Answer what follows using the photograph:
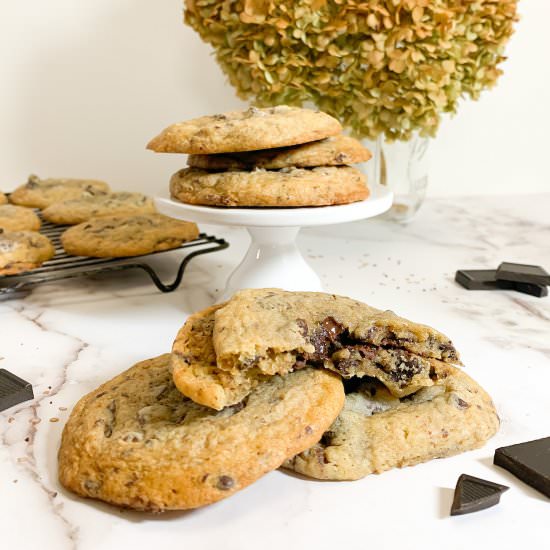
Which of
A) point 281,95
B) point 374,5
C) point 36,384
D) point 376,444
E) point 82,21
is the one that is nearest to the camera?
point 376,444

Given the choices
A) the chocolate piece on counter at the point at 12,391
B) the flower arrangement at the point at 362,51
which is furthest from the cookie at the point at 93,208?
the chocolate piece on counter at the point at 12,391

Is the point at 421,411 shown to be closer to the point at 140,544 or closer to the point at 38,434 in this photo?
the point at 140,544

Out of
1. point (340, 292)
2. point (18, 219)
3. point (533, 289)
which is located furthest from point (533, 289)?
point (18, 219)

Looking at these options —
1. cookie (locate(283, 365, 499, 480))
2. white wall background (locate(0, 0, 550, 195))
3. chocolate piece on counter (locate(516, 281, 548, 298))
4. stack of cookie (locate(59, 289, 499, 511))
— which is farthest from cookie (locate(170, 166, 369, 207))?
white wall background (locate(0, 0, 550, 195))

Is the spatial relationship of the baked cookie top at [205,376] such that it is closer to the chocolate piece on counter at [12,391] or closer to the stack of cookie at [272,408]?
the stack of cookie at [272,408]

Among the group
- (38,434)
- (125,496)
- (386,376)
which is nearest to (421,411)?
(386,376)

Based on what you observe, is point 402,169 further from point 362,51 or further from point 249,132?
point 249,132

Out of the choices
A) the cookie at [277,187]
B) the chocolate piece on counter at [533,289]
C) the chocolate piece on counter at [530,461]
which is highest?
the cookie at [277,187]
